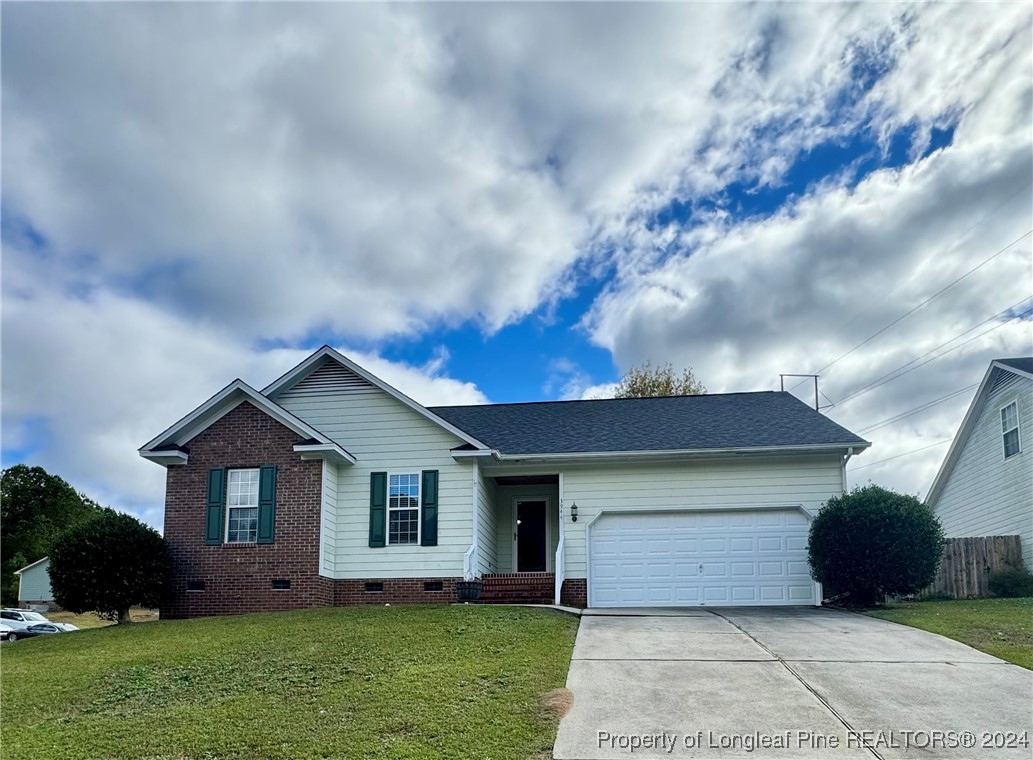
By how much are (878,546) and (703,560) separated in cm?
359

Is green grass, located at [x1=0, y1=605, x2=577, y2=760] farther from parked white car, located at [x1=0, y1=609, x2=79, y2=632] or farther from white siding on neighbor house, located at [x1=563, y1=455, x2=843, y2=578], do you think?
parked white car, located at [x1=0, y1=609, x2=79, y2=632]

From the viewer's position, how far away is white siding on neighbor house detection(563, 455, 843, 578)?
61.2 feet

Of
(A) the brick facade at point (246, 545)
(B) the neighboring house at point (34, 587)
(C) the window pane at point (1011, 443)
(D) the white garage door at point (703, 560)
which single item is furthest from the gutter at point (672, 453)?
(B) the neighboring house at point (34, 587)

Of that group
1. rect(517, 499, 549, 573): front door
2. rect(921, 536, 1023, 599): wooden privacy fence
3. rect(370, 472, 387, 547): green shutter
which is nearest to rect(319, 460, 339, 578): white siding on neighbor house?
rect(370, 472, 387, 547): green shutter

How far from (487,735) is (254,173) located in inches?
430

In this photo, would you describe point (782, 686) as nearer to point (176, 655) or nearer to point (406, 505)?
point (176, 655)

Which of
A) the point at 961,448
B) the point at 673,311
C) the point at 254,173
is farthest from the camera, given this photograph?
the point at 673,311

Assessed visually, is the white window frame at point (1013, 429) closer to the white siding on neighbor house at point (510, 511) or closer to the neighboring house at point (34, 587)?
the white siding on neighbor house at point (510, 511)

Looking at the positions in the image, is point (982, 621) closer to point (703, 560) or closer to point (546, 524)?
point (703, 560)

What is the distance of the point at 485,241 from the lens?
1870cm

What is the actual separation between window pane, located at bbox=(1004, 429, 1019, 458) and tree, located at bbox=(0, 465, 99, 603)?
2181 inches

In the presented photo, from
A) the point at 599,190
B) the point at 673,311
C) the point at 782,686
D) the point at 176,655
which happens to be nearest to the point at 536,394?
the point at 673,311

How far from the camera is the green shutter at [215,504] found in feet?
58.6

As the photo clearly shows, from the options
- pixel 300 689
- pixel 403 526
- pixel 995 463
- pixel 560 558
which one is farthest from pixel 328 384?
pixel 995 463
